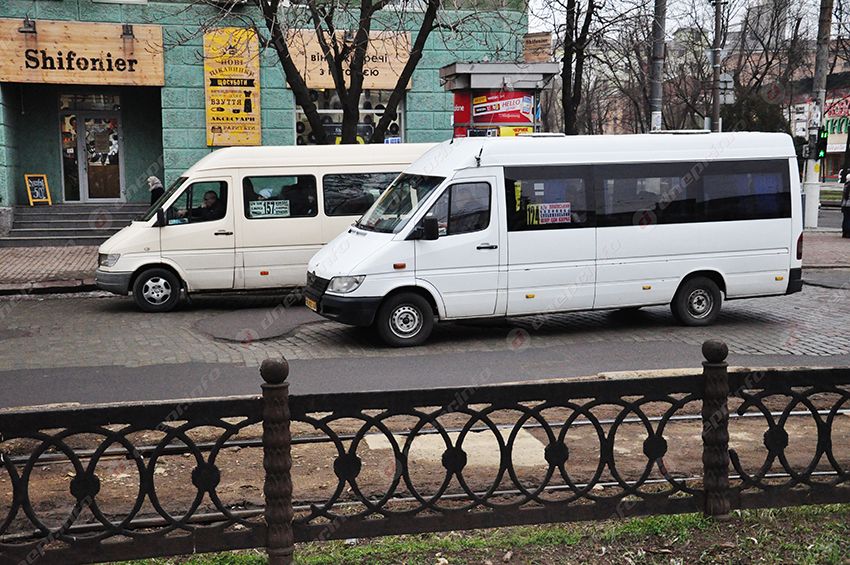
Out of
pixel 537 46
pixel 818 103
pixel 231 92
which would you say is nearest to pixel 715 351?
pixel 537 46

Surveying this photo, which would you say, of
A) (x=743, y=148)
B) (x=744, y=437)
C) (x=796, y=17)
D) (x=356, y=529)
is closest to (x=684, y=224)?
(x=743, y=148)

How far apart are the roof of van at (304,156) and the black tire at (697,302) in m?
4.71

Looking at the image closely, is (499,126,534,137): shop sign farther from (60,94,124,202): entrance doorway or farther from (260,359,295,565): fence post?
(260,359,295,565): fence post

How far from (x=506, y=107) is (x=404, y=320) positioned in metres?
8.12

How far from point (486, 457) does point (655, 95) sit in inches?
568

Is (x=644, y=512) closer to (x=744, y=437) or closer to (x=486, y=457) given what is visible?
(x=486, y=457)

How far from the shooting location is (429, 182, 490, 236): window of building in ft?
35.1

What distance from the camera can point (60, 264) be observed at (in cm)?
1728

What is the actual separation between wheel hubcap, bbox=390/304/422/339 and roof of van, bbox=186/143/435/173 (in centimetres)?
381

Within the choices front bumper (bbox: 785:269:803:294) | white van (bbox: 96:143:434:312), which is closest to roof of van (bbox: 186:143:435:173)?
white van (bbox: 96:143:434:312)

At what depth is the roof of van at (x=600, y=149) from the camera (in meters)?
10.9

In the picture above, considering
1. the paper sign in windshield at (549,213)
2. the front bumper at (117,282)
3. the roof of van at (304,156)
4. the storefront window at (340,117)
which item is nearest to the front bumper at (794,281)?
the paper sign in windshield at (549,213)

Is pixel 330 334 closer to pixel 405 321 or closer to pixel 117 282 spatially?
pixel 405 321

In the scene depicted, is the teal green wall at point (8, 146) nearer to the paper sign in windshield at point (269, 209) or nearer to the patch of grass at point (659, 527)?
the paper sign in windshield at point (269, 209)
